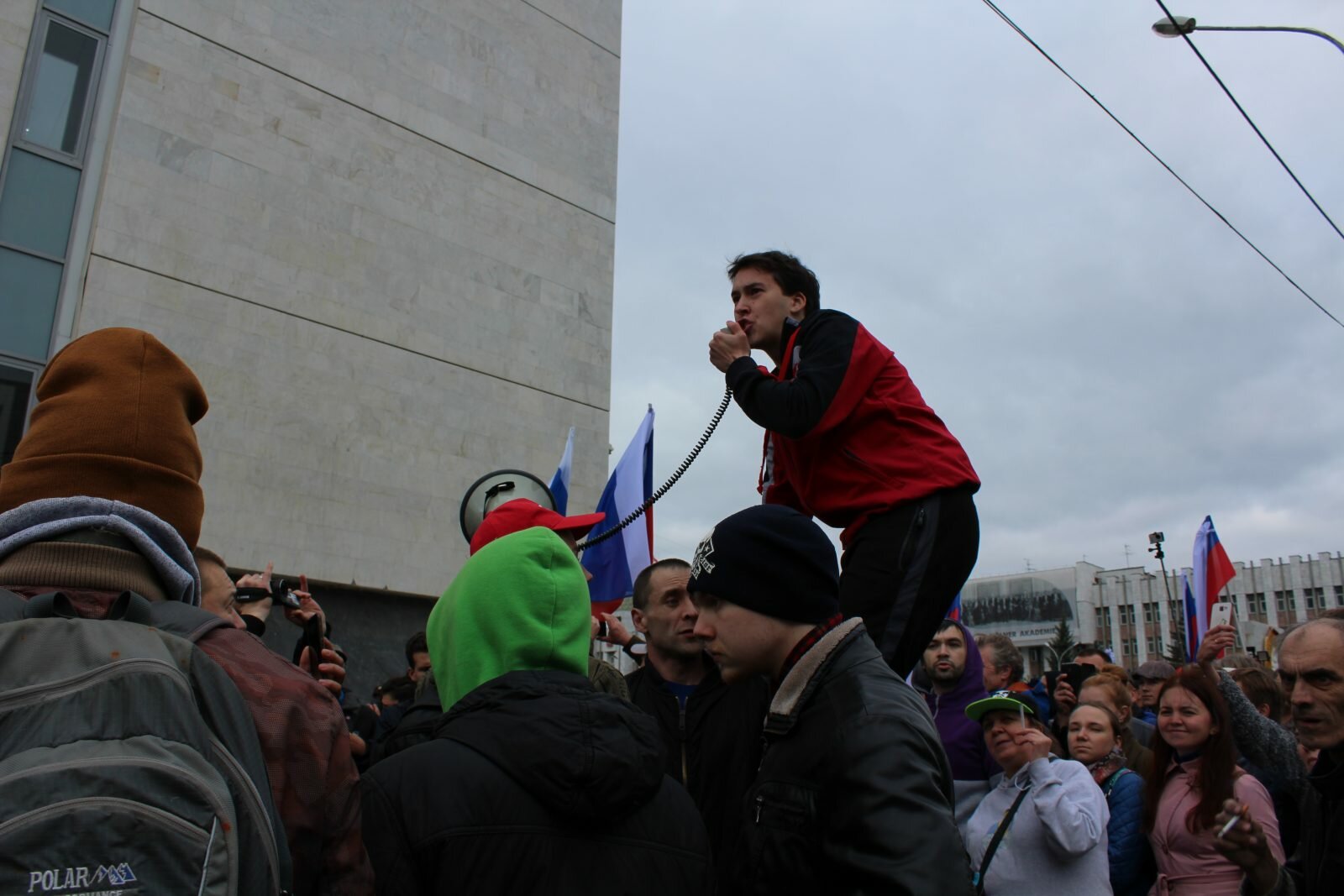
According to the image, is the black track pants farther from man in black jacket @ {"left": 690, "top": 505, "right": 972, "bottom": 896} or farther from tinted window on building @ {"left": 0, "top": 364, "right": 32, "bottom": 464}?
tinted window on building @ {"left": 0, "top": 364, "right": 32, "bottom": 464}

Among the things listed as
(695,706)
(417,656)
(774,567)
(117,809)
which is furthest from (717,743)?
(417,656)

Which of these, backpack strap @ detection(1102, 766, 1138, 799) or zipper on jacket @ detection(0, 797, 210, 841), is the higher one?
zipper on jacket @ detection(0, 797, 210, 841)

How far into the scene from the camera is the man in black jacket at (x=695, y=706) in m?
3.38

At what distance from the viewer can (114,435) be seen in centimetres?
185

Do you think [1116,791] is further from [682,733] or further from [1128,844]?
[682,733]

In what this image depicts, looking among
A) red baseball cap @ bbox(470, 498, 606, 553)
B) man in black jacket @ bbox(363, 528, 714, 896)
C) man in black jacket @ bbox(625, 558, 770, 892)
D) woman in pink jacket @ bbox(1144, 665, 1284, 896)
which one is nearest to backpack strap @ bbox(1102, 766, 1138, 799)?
woman in pink jacket @ bbox(1144, 665, 1284, 896)

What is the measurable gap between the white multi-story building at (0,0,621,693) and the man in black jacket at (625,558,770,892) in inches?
340

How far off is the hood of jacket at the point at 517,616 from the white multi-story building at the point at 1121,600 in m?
80.4

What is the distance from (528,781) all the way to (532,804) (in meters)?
0.06

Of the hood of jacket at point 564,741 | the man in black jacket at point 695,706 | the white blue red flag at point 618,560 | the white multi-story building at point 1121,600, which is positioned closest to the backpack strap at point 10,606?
the hood of jacket at point 564,741

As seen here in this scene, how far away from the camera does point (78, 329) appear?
11.1 metres

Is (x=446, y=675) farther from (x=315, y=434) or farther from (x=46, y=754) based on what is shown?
(x=315, y=434)

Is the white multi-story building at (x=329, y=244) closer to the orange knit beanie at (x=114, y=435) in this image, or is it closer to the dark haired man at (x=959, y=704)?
the dark haired man at (x=959, y=704)

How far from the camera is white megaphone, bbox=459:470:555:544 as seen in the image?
6.61 metres
